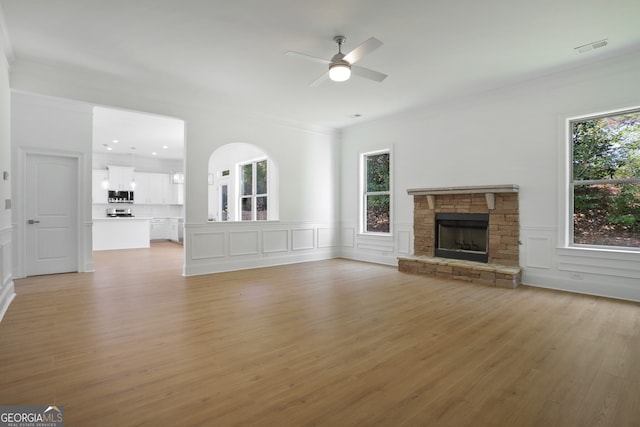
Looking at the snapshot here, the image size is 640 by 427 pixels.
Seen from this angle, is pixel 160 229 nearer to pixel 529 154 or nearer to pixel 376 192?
pixel 376 192

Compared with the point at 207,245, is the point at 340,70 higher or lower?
higher

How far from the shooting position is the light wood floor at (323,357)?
1.85 m

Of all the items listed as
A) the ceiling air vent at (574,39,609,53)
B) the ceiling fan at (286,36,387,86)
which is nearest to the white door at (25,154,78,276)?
the ceiling fan at (286,36,387,86)

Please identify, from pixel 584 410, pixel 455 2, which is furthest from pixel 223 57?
pixel 584 410

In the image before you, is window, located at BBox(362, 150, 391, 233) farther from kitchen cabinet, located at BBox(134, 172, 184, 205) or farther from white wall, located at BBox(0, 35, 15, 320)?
kitchen cabinet, located at BBox(134, 172, 184, 205)

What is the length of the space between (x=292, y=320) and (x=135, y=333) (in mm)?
1414

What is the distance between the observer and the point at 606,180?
14.3ft

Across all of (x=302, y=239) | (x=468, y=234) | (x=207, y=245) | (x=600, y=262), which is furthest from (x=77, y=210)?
(x=600, y=262)

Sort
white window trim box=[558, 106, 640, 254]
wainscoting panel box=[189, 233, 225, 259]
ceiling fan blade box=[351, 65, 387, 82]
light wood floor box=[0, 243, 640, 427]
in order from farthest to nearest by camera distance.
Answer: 1. wainscoting panel box=[189, 233, 225, 259]
2. white window trim box=[558, 106, 640, 254]
3. ceiling fan blade box=[351, 65, 387, 82]
4. light wood floor box=[0, 243, 640, 427]

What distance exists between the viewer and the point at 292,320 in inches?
132

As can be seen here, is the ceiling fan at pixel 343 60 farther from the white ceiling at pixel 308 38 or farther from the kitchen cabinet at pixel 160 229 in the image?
the kitchen cabinet at pixel 160 229

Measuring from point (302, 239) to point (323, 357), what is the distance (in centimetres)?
475

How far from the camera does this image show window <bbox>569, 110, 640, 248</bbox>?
4.21m

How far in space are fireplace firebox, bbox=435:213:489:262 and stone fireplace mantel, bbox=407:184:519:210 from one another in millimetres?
268
